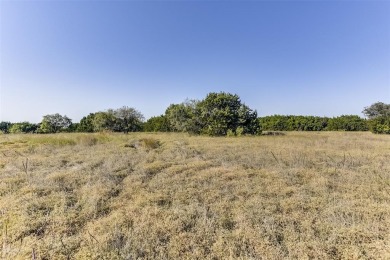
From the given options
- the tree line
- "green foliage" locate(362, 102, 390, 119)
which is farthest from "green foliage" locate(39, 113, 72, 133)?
"green foliage" locate(362, 102, 390, 119)

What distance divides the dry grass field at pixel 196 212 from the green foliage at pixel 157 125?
118 feet

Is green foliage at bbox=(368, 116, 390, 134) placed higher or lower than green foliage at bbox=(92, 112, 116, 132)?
lower

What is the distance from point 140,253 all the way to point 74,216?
6.24ft

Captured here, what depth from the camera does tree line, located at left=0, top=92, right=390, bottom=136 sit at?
1051 inches

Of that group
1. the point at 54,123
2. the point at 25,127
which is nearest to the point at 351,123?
the point at 54,123

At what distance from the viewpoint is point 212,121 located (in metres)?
27.4

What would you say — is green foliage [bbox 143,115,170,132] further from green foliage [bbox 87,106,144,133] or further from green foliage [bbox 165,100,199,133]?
green foliage [bbox 165,100,199,133]

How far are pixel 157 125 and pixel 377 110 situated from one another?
44083 mm

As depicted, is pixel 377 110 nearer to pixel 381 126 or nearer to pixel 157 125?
pixel 381 126

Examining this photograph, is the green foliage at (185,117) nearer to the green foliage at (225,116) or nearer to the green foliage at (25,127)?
the green foliage at (225,116)

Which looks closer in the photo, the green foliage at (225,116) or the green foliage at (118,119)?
the green foliage at (225,116)

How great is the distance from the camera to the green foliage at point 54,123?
46625 millimetres

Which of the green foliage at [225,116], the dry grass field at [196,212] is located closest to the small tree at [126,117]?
the green foliage at [225,116]

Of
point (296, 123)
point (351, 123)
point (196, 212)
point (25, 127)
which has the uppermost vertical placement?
point (25, 127)
